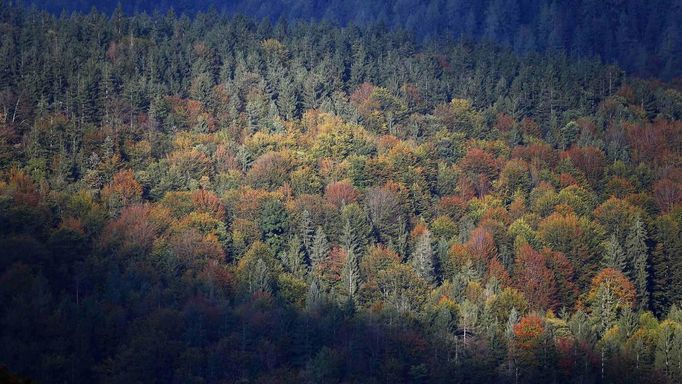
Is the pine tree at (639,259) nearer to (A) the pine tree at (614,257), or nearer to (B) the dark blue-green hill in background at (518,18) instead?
(A) the pine tree at (614,257)

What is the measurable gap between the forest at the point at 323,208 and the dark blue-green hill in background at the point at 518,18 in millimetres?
26020

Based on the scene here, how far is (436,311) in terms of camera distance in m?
85.2

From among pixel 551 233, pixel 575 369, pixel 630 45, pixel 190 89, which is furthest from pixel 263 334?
pixel 630 45

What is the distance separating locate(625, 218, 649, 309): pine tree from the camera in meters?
95.9

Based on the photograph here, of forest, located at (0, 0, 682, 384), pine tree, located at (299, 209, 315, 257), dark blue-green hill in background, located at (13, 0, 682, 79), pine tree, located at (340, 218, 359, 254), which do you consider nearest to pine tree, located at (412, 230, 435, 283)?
forest, located at (0, 0, 682, 384)

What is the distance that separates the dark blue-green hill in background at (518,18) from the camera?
179 meters

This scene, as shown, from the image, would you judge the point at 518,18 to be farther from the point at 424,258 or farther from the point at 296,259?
the point at 296,259

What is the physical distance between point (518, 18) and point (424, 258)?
10281 centimetres

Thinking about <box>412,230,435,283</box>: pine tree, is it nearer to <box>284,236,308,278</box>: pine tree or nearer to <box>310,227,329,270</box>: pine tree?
<box>310,227,329,270</box>: pine tree

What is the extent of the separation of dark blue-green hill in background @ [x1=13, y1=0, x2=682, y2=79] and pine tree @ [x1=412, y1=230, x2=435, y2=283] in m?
79.2

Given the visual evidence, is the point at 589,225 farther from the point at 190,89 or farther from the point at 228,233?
the point at 190,89

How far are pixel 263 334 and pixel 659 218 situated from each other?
46720mm

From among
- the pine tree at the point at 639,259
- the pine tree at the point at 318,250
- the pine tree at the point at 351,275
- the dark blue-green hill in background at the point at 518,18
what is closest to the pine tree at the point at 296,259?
the pine tree at the point at 318,250

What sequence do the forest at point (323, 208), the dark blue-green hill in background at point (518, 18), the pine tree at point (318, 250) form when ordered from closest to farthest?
the forest at point (323, 208), the pine tree at point (318, 250), the dark blue-green hill in background at point (518, 18)
